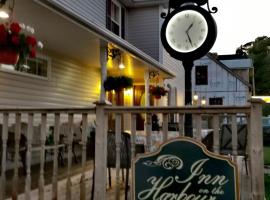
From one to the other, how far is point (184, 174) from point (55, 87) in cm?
634

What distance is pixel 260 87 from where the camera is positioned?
1515 inches

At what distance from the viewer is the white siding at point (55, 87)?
711cm

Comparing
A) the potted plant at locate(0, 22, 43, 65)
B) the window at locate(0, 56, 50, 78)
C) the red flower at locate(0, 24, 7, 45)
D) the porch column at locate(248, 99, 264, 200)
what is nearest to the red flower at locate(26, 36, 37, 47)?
the potted plant at locate(0, 22, 43, 65)

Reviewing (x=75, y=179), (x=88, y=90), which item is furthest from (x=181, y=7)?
(x=88, y=90)

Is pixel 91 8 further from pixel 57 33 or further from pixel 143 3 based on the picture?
pixel 57 33

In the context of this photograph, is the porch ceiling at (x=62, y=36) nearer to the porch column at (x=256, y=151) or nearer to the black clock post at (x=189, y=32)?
the black clock post at (x=189, y=32)

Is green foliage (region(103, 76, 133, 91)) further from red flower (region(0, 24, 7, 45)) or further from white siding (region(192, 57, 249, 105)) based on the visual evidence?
white siding (region(192, 57, 249, 105))

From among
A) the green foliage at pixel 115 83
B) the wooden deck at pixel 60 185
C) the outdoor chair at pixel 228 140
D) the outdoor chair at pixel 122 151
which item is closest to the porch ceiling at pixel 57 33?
the green foliage at pixel 115 83

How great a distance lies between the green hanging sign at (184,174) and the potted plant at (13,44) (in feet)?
5.05

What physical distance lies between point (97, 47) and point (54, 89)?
1.72 meters

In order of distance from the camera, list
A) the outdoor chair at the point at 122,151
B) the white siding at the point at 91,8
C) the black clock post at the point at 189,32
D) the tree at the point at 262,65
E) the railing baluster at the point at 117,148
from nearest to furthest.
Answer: the railing baluster at the point at 117,148
the outdoor chair at the point at 122,151
the black clock post at the point at 189,32
the white siding at the point at 91,8
the tree at the point at 262,65

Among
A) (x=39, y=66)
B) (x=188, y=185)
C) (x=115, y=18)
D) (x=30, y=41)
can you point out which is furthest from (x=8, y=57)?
(x=115, y=18)

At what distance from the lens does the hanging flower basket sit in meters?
3.38

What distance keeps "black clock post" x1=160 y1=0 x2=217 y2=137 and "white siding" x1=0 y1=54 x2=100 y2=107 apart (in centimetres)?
382
